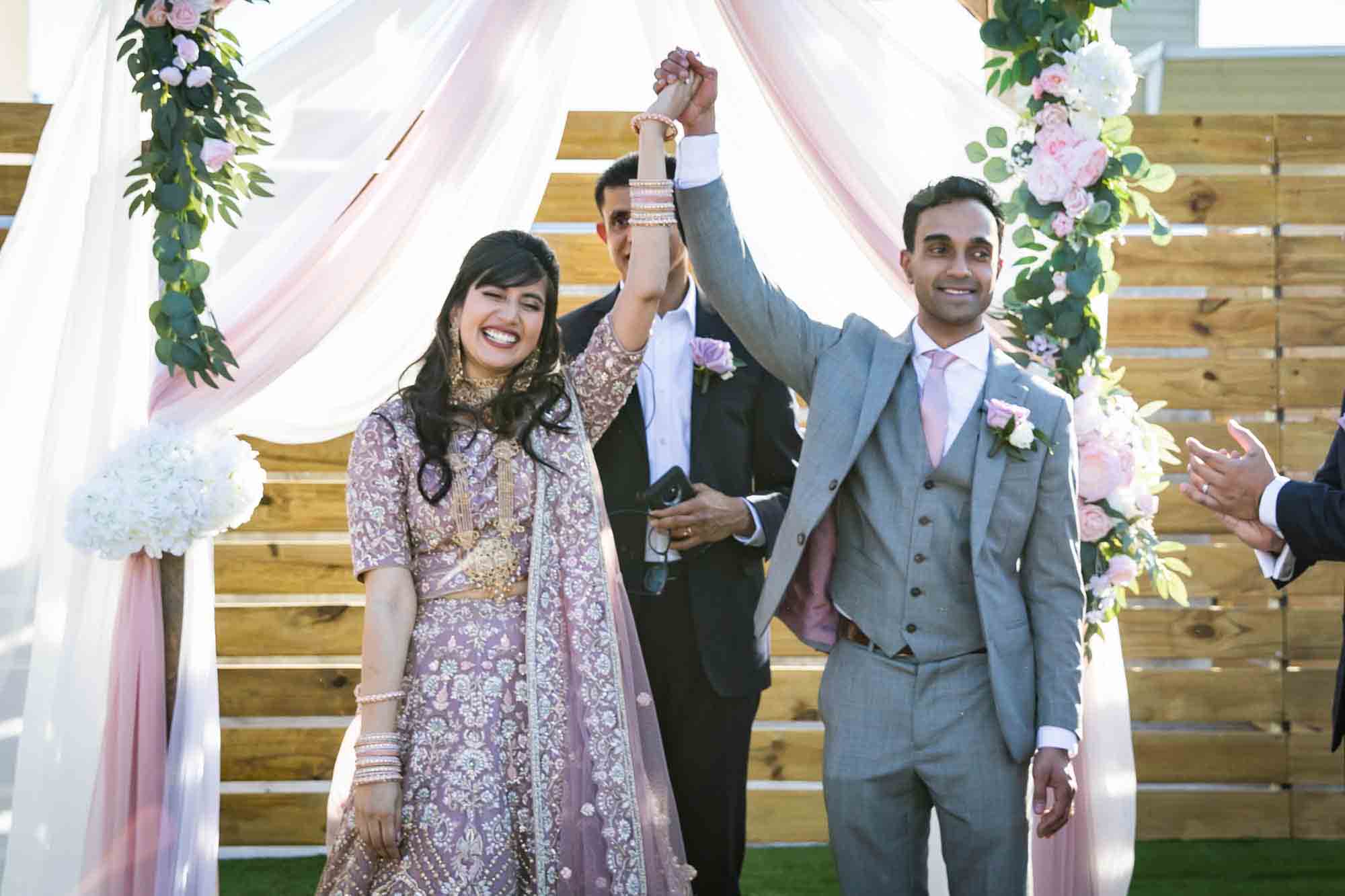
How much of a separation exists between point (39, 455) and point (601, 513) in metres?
1.44

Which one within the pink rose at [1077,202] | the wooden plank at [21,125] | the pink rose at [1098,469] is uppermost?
the wooden plank at [21,125]

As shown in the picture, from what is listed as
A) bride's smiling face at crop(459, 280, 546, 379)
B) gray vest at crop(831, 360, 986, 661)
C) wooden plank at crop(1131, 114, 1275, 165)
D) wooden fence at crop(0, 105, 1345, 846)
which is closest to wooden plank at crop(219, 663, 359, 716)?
wooden fence at crop(0, 105, 1345, 846)

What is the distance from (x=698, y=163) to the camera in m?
2.62

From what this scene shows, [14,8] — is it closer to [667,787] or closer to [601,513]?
[601,513]

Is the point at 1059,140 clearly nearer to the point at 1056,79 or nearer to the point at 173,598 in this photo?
the point at 1056,79

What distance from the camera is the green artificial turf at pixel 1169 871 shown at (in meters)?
4.30

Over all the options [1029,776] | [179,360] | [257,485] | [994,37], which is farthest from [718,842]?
[994,37]

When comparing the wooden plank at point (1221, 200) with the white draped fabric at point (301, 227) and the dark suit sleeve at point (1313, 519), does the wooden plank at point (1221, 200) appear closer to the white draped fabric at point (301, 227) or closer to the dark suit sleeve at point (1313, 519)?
the white draped fabric at point (301, 227)

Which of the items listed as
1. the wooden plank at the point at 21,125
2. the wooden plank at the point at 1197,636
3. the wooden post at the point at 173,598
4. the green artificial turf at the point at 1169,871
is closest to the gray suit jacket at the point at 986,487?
the wooden post at the point at 173,598

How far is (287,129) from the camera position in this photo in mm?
3393

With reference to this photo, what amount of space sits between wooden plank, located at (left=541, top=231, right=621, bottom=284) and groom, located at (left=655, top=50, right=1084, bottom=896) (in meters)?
1.97

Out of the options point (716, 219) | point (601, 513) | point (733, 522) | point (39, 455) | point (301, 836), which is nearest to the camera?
point (716, 219)

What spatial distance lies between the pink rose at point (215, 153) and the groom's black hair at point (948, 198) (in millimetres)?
1536

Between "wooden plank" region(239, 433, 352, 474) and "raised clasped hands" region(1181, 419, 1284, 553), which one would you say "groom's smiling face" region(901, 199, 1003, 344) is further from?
"wooden plank" region(239, 433, 352, 474)
